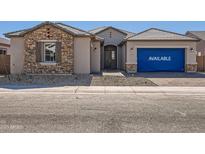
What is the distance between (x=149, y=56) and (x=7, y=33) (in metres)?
12.9

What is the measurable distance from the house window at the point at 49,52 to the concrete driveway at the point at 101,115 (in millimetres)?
13118

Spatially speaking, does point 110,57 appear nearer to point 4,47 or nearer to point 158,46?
point 158,46

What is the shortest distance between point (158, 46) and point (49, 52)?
1048 cm

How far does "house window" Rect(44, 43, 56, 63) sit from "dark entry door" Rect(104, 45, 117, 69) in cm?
1203

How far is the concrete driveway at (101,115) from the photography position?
798cm

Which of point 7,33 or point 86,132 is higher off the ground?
point 7,33

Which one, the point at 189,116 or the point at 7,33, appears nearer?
the point at 189,116

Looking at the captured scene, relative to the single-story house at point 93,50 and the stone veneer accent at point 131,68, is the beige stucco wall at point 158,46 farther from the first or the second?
the stone veneer accent at point 131,68

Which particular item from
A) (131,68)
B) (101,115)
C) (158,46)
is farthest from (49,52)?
(101,115)
